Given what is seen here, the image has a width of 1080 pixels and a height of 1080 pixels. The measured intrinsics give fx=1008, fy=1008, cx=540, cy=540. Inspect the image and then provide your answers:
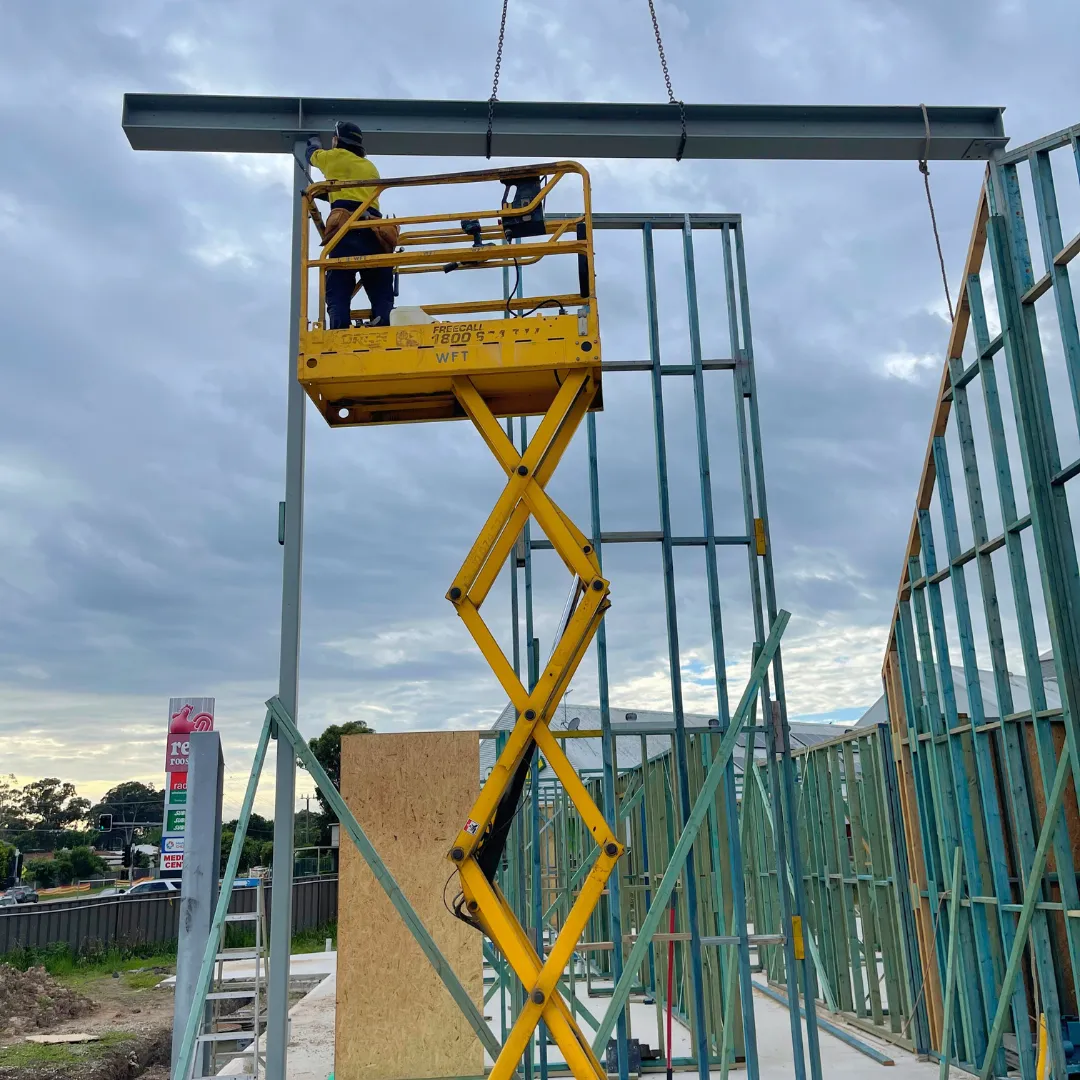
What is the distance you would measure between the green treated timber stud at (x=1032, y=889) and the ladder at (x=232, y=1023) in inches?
231

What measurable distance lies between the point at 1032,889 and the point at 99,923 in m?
24.3

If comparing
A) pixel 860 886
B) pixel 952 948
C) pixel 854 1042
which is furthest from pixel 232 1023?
pixel 952 948

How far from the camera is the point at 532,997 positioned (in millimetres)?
5074

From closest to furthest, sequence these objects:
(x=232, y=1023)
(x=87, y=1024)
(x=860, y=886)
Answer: (x=860, y=886) < (x=232, y=1023) < (x=87, y=1024)

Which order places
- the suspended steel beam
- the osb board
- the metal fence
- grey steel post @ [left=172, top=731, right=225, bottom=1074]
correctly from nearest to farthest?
grey steel post @ [left=172, top=731, right=225, bottom=1074]
the suspended steel beam
the osb board
the metal fence

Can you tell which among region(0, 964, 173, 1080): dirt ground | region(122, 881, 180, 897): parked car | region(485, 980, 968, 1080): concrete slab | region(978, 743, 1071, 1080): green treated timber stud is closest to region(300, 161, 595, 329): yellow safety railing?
region(978, 743, 1071, 1080): green treated timber stud

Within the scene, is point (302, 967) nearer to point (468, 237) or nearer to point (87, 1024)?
point (87, 1024)

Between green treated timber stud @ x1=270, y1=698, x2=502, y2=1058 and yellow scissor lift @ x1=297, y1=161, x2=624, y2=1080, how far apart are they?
51 cm

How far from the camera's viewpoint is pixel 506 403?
6324mm

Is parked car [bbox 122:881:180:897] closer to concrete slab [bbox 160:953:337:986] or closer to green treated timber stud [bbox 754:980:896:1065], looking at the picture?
concrete slab [bbox 160:953:337:986]

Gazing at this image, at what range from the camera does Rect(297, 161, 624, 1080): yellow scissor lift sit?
5.16 metres

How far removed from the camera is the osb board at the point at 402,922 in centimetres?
1012

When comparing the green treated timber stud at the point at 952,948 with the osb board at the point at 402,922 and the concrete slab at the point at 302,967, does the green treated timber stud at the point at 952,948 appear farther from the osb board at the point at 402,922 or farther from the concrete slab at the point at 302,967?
the concrete slab at the point at 302,967

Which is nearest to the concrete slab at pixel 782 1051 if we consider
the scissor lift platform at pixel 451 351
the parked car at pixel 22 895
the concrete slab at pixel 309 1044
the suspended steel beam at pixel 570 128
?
the concrete slab at pixel 309 1044
